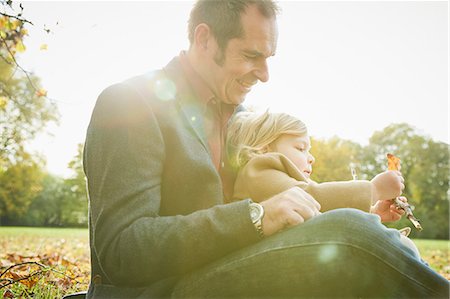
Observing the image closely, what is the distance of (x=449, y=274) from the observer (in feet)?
24.9

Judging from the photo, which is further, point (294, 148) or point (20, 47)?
point (20, 47)

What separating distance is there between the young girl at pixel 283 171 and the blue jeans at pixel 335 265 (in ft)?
2.22

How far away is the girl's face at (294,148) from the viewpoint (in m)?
2.98

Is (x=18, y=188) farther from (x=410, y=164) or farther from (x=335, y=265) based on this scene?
(x=335, y=265)

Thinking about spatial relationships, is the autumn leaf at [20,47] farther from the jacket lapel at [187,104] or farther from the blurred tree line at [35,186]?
the blurred tree line at [35,186]

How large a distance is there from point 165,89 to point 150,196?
2.28ft

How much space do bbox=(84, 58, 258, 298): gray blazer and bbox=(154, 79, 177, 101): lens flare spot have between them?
10mm

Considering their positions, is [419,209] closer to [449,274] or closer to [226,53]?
[449,274]

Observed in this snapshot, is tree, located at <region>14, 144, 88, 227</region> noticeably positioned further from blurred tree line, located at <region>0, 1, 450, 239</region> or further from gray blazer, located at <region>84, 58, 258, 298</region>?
gray blazer, located at <region>84, 58, 258, 298</region>

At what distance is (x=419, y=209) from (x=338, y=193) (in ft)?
113

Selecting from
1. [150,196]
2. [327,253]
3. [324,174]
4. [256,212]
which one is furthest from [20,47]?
[324,174]

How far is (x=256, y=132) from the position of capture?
297 centimetres

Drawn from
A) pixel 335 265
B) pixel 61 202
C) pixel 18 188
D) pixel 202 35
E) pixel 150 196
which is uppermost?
pixel 202 35

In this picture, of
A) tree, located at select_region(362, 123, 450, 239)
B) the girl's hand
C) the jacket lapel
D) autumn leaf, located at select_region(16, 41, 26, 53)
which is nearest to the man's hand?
the jacket lapel
